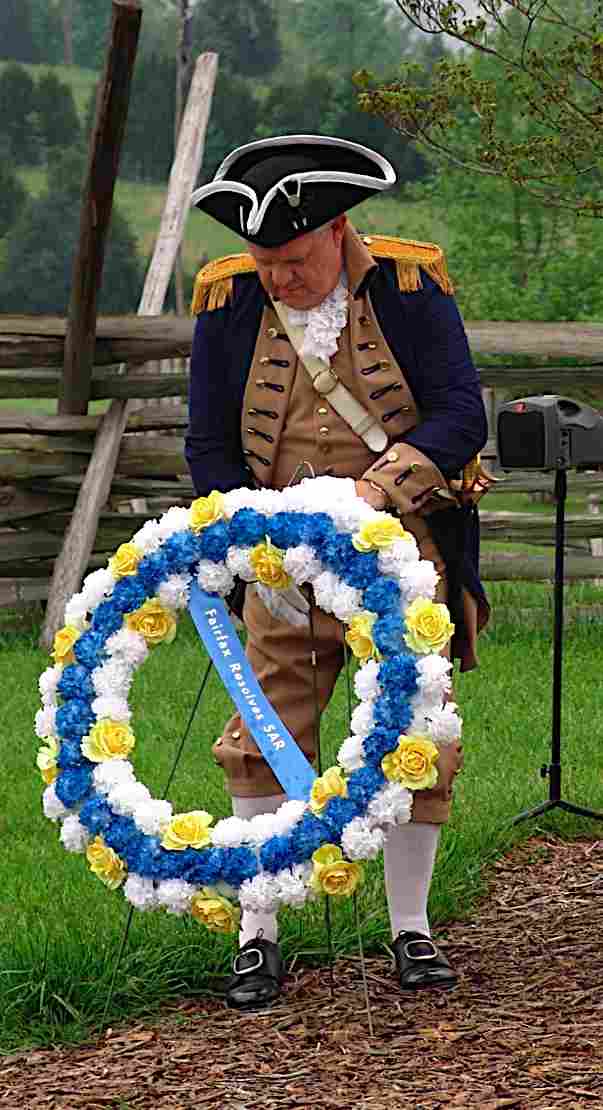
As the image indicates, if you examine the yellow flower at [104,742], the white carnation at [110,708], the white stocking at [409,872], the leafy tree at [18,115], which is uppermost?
the leafy tree at [18,115]

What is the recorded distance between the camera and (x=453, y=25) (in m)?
7.23

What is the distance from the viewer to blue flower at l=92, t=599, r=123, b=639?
4.28m

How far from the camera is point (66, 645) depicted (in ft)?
14.1

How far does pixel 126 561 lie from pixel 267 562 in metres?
0.33

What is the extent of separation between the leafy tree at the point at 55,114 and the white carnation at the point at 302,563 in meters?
52.2

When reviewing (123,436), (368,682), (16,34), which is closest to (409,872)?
(368,682)

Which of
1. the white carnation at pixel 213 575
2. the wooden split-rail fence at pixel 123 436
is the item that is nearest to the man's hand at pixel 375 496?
the white carnation at pixel 213 575

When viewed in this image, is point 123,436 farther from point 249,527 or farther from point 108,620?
point 249,527

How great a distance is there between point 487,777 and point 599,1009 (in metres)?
2.24

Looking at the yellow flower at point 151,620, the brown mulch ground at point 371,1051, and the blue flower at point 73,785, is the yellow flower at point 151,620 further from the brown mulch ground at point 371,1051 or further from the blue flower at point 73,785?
the brown mulch ground at point 371,1051

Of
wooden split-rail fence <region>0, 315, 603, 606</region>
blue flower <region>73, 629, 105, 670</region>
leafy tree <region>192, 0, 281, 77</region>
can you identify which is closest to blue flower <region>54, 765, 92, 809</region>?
blue flower <region>73, 629, 105, 670</region>

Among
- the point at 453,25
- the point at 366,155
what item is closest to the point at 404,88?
the point at 453,25

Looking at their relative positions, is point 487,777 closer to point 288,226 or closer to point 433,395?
point 433,395

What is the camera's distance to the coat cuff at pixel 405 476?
422 cm
